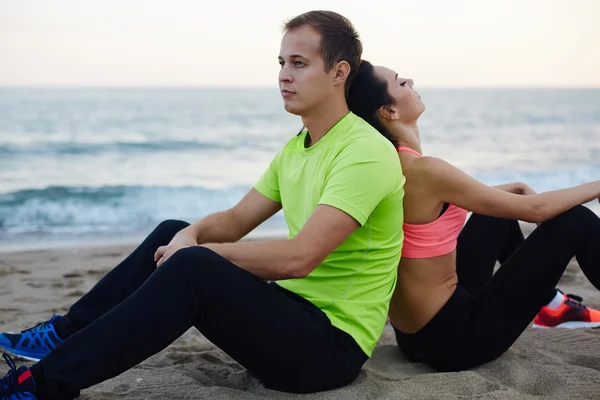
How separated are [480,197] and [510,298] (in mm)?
500

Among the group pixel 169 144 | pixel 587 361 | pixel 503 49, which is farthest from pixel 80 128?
pixel 587 361

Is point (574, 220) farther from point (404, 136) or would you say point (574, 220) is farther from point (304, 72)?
point (304, 72)

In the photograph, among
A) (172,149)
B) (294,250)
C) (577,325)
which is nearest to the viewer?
(294,250)

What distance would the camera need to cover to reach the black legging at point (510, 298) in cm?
306

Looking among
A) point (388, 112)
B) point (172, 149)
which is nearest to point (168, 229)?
point (388, 112)

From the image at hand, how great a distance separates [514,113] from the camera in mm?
29203

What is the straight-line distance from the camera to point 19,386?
2357 millimetres

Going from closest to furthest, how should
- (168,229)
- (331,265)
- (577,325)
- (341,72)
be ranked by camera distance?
(331,265) < (341,72) < (168,229) < (577,325)

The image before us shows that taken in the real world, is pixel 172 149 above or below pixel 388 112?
below

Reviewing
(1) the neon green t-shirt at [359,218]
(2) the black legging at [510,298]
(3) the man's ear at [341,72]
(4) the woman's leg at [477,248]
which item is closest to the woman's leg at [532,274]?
(2) the black legging at [510,298]

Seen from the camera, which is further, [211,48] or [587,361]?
[211,48]

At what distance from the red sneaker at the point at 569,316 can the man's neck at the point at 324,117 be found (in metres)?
1.83

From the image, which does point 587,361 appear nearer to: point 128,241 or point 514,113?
point 128,241

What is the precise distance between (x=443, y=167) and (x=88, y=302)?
155 cm
